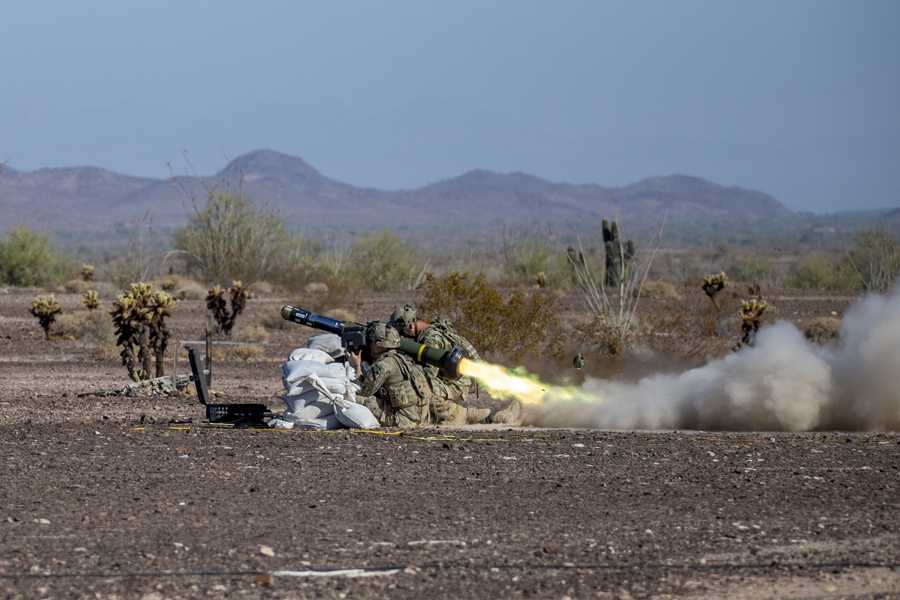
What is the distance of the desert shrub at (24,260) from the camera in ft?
143

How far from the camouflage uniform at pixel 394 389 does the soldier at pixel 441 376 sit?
10.4 inches

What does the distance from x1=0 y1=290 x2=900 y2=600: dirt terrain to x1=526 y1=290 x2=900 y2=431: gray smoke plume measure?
0.66m

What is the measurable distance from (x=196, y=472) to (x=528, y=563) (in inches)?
152

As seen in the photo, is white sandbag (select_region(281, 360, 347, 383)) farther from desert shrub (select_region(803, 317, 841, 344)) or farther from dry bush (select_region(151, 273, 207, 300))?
dry bush (select_region(151, 273, 207, 300))

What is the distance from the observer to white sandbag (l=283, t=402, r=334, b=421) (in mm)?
11703

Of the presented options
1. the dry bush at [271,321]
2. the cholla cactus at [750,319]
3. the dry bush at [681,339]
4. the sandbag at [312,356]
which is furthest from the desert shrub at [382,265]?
the sandbag at [312,356]

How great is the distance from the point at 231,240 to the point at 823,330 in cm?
2291

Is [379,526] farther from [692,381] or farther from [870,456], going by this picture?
[692,381]

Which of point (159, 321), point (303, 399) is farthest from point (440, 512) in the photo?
point (159, 321)

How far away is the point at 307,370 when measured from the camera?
1144cm

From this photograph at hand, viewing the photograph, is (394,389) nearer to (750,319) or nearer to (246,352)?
(246,352)

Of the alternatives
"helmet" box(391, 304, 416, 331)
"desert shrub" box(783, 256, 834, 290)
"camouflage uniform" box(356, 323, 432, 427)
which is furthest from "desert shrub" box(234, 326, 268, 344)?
"desert shrub" box(783, 256, 834, 290)

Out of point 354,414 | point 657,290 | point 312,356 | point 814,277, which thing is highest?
point 814,277

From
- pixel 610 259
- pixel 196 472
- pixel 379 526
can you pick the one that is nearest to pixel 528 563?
pixel 379 526
